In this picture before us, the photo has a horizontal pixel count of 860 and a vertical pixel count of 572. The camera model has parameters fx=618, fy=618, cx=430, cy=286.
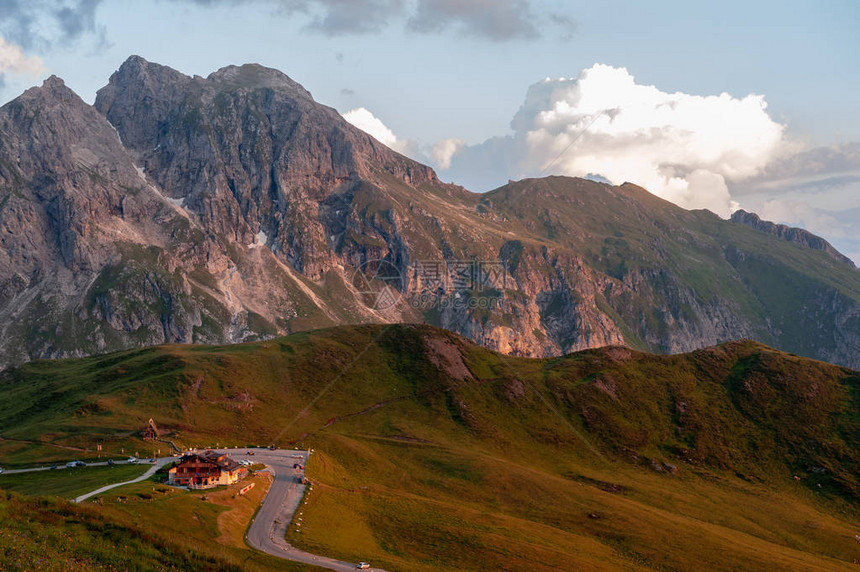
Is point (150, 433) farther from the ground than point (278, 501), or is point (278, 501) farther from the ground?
point (278, 501)

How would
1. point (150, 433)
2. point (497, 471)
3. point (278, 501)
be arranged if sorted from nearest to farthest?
point (278, 501)
point (150, 433)
point (497, 471)

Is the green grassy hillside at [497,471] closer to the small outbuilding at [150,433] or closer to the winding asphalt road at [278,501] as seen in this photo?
the small outbuilding at [150,433]

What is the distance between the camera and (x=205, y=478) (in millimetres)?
98562

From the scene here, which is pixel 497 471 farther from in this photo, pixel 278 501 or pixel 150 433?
pixel 150 433

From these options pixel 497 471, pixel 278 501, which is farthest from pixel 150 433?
pixel 497 471

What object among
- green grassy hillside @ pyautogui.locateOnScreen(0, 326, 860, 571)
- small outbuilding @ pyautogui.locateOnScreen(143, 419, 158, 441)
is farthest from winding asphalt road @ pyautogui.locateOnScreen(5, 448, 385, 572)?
small outbuilding @ pyautogui.locateOnScreen(143, 419, 158, 441)

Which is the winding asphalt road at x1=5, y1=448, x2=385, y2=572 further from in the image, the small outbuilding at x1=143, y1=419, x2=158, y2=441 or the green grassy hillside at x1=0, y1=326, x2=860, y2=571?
the small outbuilding at x1=143, y1=419, x2=158, y2=441

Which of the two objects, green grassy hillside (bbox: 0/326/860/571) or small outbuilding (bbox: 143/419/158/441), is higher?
green grassy hillside (bbox: 0/326/860/571)

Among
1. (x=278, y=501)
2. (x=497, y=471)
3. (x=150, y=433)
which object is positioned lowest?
(x=150, y=433)

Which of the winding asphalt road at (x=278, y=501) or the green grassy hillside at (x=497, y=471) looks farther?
the green grassy hillside at (x=497, y=471)

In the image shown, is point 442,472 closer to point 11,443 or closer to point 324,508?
point 324,508

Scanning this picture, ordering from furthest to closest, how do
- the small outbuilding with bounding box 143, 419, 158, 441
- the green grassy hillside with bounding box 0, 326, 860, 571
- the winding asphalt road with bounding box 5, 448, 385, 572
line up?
the small outbuilding with bounding box 143, 419, 158, 441
the green grassy hillside with bounding box 0, 326, 860, 571
the winding asphalt road with bounding box 5, 448, 385, 572

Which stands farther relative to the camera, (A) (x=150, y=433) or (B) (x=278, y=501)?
(A) (x=150, y=433)

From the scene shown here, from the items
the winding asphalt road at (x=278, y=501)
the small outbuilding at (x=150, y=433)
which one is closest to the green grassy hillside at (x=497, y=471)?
the small outbuilding at (x=150, y=433)
